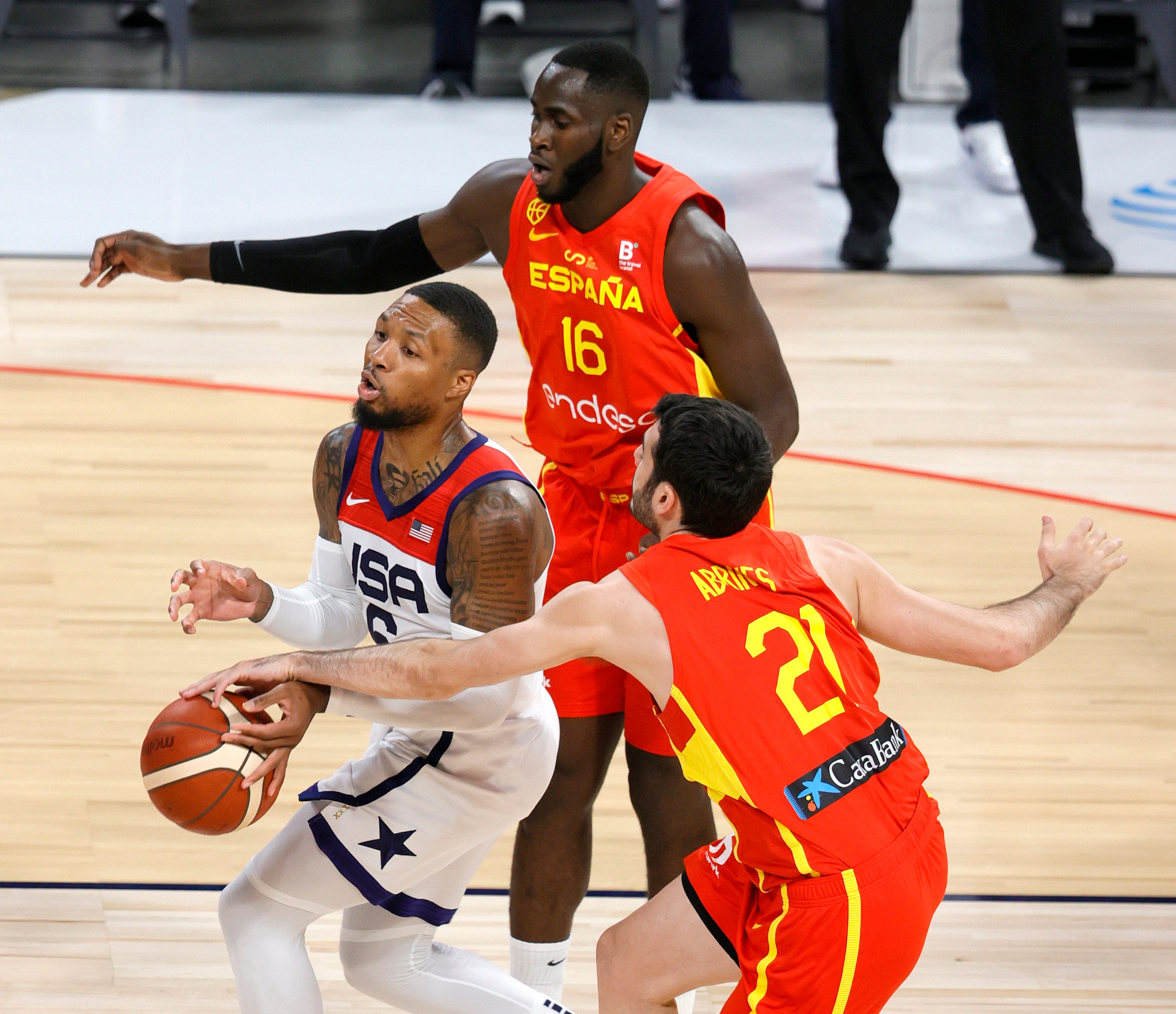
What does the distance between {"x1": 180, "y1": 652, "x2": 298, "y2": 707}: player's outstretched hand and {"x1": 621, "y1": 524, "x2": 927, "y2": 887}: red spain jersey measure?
1.97ft

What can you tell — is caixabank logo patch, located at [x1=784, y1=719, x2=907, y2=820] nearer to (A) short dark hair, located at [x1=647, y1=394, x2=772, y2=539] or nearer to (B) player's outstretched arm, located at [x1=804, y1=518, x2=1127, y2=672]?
(B) player's outstretched arm, located at [x1=804, y1=518, x2=1127, y2=672]

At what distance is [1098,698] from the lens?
4719 millimetres

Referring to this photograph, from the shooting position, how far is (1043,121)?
8016 mm

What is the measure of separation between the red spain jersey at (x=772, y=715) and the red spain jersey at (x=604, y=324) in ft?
2.07

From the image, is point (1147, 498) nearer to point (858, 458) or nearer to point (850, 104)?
point (858, 458)

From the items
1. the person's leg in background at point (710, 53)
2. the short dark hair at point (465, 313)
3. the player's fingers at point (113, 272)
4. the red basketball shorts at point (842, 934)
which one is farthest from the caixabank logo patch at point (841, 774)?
the person's leg in background at point (710, 53)

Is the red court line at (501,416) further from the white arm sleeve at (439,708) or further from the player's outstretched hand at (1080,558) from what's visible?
the white arm sleeve at (439,708)

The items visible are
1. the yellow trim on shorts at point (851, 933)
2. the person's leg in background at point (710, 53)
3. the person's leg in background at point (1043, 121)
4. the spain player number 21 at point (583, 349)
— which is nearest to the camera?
the yellow trim on shorts at point (851, 933)

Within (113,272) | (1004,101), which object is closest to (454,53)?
(1004,101)

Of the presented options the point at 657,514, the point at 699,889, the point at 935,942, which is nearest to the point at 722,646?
the point at 657,514

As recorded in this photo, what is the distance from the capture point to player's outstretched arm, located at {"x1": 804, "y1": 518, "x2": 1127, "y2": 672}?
8.98ft

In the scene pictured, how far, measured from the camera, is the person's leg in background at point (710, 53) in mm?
10938

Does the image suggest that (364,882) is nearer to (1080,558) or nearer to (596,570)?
(596,570)

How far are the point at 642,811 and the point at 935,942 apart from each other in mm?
809
